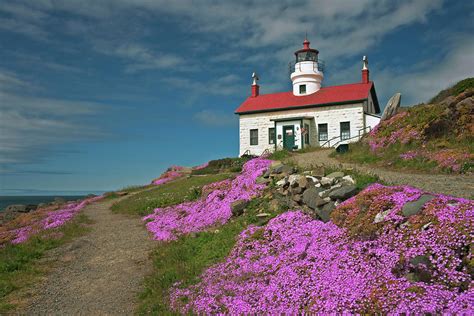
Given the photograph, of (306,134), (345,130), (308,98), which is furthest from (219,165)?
(345,130)

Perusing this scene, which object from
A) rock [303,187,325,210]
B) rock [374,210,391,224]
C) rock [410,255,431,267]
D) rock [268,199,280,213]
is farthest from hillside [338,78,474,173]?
rock [410,255,431,267]

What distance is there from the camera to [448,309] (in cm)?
463

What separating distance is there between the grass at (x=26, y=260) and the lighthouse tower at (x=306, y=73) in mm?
32628

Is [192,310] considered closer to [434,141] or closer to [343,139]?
[434,141]

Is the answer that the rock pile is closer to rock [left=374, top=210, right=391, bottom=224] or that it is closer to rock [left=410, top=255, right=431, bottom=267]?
rock [left=374, top=210, right=391, bottom=224]

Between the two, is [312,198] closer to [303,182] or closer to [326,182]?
[326,182]

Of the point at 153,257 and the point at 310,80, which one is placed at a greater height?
the point at 310,80

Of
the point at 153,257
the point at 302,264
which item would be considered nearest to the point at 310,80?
the point at 153,257

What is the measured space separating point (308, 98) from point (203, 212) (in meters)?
29.5

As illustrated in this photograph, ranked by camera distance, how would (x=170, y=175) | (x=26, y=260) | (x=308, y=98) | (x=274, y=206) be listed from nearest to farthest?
(x=274, y=206) < (x=26, y=260) < (x=170, y=175) < (x=308, y=98)

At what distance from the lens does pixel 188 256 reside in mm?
10922

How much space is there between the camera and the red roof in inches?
1538

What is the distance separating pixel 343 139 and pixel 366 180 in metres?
28.6

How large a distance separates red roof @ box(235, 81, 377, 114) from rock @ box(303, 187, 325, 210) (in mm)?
29687
